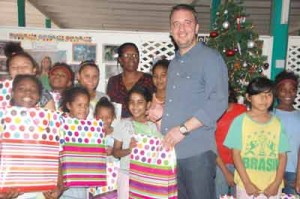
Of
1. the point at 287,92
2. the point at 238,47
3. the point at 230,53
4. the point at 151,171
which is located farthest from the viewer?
the point at 238,47


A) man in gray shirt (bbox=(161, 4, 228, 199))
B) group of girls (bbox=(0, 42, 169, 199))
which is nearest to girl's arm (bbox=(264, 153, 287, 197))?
man in gray shirt (bbox=(161, 4, 228, 199))

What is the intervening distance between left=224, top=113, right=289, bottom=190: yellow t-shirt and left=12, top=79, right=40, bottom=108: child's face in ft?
5.40

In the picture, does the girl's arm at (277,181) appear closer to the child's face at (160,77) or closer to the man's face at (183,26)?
the child's face at (160,77)

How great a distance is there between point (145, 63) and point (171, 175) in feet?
9.47

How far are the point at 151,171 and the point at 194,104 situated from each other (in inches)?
24.8

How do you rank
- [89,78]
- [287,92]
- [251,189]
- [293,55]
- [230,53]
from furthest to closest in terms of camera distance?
[293,55] < [230,53] < [287,92] < [89,78] < [251,189]

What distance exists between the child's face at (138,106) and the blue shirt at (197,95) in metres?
0.49

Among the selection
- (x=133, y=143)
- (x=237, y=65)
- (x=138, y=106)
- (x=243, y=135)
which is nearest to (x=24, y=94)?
(x=133, y=143)

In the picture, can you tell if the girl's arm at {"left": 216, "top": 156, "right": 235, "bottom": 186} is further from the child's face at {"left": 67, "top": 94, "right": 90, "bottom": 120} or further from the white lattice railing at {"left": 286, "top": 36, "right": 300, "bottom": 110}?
the white lattice railing at {"left": 286, "top": 36, "right": 300, "bottom": 110}

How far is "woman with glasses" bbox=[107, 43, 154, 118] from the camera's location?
3.78 m

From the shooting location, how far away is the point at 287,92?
3518mm

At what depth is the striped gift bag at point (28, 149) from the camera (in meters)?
2.22

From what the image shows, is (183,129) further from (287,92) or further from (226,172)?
(287,92)

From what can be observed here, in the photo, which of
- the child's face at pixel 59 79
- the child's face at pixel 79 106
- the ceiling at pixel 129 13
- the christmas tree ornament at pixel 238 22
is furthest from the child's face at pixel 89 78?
the ceiling at pixel 129 13
